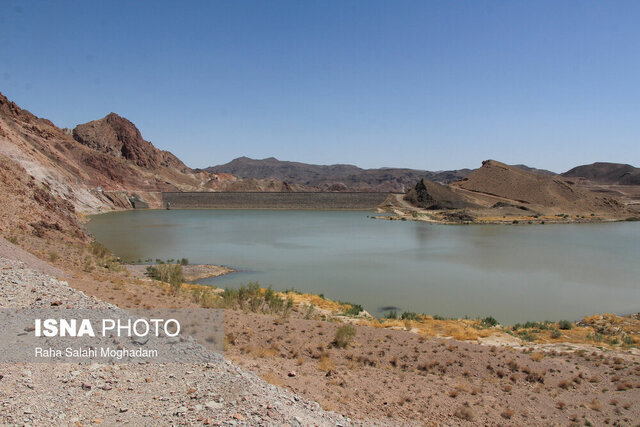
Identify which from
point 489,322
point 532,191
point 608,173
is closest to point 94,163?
point 532,191

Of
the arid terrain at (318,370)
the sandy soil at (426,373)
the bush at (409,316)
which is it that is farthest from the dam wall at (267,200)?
the sandy soil at (426,373)

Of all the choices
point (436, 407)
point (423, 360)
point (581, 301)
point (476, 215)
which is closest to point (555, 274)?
point (581, 301)

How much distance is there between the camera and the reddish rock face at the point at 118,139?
86062 mm

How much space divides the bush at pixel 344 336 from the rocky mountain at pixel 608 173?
144m

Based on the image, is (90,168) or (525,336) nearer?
(525,336)

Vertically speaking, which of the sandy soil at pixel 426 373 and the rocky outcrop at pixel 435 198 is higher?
the rocky outcrop at pixel 435 198

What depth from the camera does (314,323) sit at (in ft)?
28.6

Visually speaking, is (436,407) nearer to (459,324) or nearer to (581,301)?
(459,324)

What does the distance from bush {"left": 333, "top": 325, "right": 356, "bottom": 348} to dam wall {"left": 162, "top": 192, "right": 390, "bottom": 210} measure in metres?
60.9

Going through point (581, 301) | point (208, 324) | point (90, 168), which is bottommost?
point (581, 301)

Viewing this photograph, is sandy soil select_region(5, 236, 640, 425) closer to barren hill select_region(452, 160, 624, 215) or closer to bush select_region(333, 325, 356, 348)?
bush select_region(333, 325, 356, 348)

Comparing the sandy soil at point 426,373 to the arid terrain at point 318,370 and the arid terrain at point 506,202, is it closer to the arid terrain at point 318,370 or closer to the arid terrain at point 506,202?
the arid terrain at point 318,370

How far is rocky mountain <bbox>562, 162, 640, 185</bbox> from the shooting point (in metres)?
125

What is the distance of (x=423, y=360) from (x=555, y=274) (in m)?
15.6
